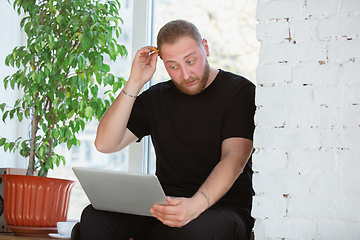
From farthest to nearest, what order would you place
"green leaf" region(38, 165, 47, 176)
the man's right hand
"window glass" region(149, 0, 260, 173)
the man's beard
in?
"window glass" region(149, 0, 260, 173) < "green leaf" region(38, 165, 47, 176) < the man's right hand < the man's beard

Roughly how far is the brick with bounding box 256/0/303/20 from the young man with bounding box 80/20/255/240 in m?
0.48

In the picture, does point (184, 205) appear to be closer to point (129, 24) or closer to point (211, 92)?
point (211, 92)

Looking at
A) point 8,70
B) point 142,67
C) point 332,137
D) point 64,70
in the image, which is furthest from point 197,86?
point 8,70

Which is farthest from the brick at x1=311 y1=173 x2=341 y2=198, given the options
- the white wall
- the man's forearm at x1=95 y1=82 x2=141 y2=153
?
the white wall

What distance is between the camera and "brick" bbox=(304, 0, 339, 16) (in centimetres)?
116

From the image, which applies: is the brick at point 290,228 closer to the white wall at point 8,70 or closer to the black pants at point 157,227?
the black pants at point 157,227

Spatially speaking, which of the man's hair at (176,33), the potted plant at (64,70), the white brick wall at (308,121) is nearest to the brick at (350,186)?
the white brick wall at (308,121)

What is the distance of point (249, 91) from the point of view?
1.68 meters

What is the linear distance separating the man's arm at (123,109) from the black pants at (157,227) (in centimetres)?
42

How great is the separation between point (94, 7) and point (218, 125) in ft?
3.44

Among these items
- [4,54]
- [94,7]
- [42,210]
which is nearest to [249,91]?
[94,7]

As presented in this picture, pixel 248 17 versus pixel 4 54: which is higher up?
pixel 248 17

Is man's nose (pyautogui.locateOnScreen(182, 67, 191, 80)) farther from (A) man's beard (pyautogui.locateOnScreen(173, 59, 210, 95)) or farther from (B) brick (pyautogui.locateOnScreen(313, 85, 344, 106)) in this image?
(B) brick (pyautogui.locateOnScreen(313, 85, 344, 106))

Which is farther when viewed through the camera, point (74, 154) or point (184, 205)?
point (74, 154)
